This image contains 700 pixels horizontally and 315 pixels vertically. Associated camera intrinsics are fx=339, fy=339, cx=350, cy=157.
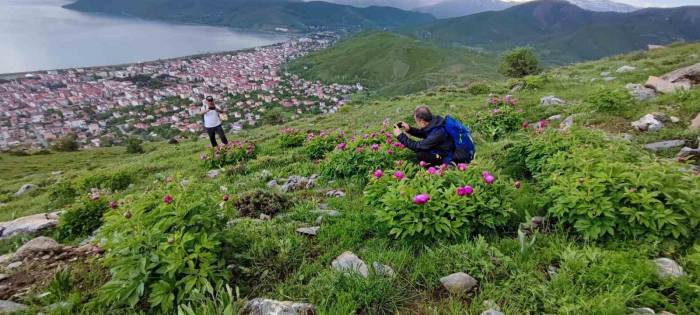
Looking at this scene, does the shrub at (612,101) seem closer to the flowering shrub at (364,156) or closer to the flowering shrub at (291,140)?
the flowering shrub at (364,156)

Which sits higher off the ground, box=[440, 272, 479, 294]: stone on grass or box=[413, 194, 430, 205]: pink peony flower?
box=[413, 194, 430, 205]: pink peony flower

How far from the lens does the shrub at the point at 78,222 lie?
636cm

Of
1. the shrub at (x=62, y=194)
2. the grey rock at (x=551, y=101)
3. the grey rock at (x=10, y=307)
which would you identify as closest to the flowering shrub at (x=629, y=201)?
the grey rock at (x=10, y=307)

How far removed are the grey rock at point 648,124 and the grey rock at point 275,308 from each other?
9100mm

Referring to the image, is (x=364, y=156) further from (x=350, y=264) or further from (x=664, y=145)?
(x=664, y=145)

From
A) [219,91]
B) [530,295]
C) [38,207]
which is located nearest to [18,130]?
[219,91]

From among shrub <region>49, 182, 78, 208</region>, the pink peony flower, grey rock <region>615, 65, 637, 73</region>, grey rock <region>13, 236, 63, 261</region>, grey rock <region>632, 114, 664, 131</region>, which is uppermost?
grey rock <region>615, 65, 637, 73</region>

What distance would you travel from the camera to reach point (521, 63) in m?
32.3

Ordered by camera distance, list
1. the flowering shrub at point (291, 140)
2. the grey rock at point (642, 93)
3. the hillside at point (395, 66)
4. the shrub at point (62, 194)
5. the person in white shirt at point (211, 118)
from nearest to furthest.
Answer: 1. the shrub at point (62, 194)
2. the grey rock at point (642, 93)
3. the flowering shrub at point (291, 140)
4. the person in white shirt at point (211, 118)
5. the hillside at point (395, 66)

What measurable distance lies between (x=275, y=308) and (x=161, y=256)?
1.19 m

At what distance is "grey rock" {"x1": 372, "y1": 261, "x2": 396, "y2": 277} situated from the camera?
3668mm

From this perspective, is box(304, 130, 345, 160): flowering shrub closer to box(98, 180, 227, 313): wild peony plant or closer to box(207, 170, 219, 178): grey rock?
box(207, 170, 219, 178): grey rock

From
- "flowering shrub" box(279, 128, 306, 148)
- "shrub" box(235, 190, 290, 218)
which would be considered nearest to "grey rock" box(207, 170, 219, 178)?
"flowering shrub" box(279, 128, 306, 148)

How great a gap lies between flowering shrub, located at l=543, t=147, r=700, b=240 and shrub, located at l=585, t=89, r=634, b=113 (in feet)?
22.4
